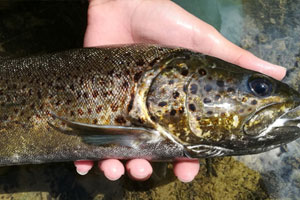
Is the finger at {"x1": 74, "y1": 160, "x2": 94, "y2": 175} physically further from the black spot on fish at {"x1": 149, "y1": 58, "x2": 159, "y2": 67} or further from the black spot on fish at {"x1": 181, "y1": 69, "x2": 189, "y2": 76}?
the black spot on fish at {"x1": 181, "y1": 69, "x2": 189, "y2": 76}

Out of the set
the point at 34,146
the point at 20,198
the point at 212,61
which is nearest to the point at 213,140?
the point at 212,61

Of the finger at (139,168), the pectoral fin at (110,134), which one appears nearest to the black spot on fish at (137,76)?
the pectoral fin at (110,134)

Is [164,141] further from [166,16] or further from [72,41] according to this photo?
[72,41]

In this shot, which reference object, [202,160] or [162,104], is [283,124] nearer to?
[162,104]

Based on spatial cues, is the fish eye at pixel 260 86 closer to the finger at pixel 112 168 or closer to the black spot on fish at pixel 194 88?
the black spot on fish at pixel 194 88

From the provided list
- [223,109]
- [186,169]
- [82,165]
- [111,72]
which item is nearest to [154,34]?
[111,72]
